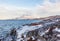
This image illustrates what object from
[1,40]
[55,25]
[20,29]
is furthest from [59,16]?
[1,40]

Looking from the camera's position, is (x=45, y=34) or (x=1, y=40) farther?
(x=1, y=40)

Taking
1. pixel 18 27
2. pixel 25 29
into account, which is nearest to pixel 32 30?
pixel 25 29

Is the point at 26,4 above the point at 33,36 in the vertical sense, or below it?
above

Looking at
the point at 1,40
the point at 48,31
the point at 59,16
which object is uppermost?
the point at 59,16

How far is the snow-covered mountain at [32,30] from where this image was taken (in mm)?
Answer: 2262

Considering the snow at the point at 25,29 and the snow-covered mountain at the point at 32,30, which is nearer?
the snow-covered mountain at the point at 32,30

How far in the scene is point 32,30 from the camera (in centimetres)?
235

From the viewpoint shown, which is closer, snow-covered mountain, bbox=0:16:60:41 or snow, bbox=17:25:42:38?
snow-covered mountain, bbox=0:16:60:41

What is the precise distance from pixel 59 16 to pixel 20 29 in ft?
2.33

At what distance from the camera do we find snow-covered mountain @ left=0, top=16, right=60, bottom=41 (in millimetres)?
2262

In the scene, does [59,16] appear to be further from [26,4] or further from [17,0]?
[17,0]

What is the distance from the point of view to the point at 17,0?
2391 mm

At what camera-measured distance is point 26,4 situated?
239 cm

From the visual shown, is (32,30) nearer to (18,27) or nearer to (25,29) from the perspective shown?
(25,29)
